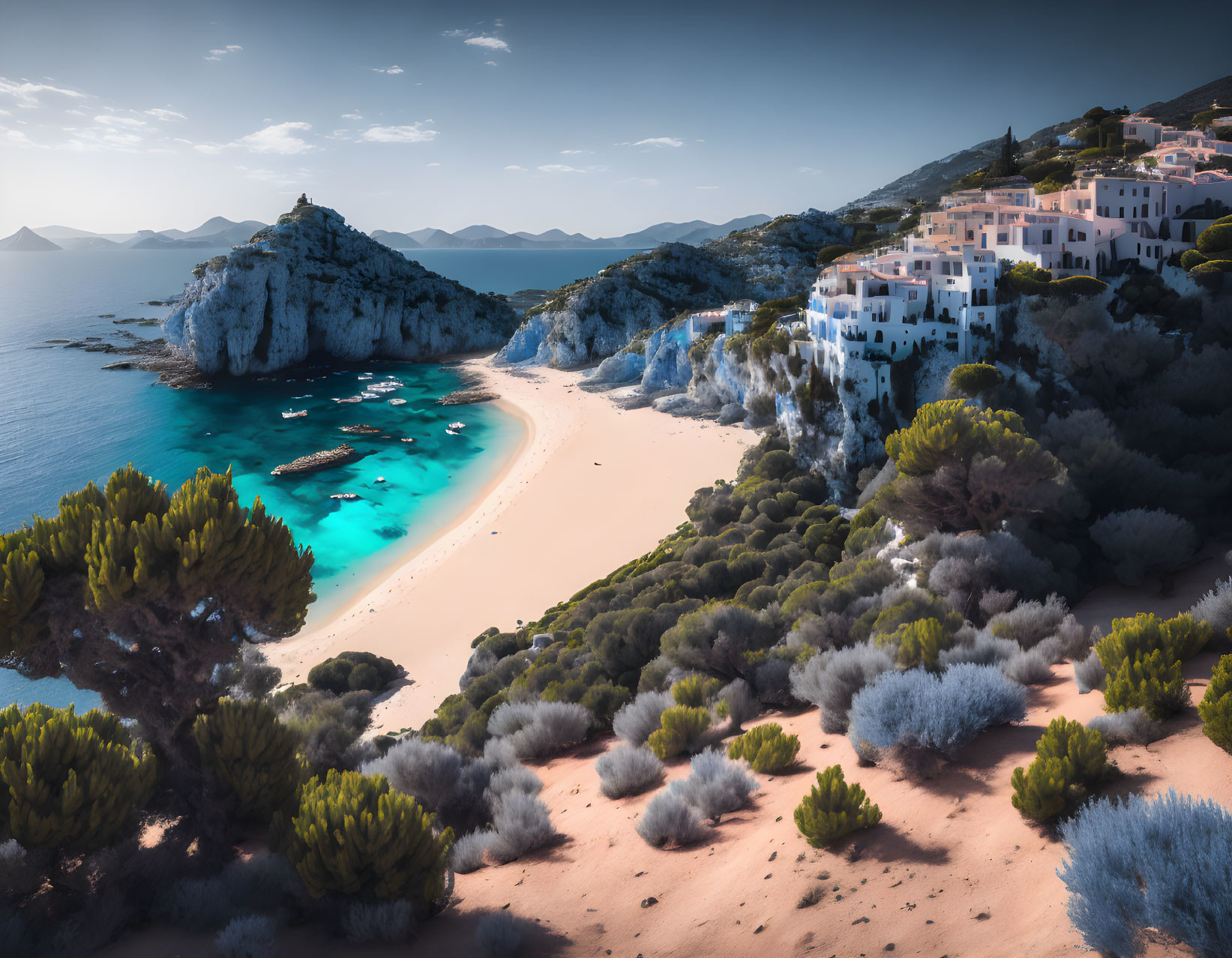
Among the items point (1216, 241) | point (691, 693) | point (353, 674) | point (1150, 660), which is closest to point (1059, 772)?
point (1150, 660)

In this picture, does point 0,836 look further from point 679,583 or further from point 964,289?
point 964,289

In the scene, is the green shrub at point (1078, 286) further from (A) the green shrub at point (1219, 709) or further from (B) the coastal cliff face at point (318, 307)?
(B) the coastal cliff face at point (318, 307)

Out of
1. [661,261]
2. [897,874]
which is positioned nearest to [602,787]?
[897,874]

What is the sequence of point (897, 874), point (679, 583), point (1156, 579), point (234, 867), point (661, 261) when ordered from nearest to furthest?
point (897, 874) < point (234, 867) < point (1156, 579) < point (679, 583) < point (661, 261)

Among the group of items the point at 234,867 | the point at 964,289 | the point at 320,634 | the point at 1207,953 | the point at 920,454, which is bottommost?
the point at 320,634

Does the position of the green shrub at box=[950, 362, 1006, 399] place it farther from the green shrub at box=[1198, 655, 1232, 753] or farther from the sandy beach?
the green shrub at box=[1198, 655, 1232, 753]

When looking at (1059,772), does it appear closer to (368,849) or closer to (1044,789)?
(1044,789)
